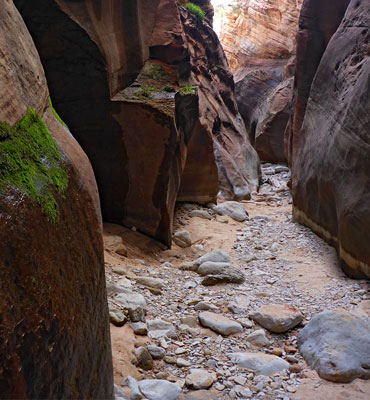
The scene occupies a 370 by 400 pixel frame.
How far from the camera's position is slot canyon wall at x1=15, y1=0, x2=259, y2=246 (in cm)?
501

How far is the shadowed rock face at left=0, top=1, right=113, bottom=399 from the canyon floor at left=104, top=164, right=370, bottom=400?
0.98 meters

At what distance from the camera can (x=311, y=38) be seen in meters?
8.34

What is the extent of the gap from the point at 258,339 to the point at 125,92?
141 inches

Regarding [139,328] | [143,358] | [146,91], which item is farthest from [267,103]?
[143,358]

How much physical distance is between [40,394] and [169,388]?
4.76 feet

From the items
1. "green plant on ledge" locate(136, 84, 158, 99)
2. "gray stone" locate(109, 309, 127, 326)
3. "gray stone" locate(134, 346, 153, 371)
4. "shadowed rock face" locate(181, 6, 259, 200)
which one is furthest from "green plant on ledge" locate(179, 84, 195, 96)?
"gray stone" locate(134, 346, 153, 371)

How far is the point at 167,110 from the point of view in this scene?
5.75m

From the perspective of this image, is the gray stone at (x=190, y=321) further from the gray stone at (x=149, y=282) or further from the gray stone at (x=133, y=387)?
the gray stone at (x=133, y=387)

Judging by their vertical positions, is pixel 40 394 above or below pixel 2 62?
below

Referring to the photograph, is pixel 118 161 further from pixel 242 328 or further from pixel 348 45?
pixel 348 45

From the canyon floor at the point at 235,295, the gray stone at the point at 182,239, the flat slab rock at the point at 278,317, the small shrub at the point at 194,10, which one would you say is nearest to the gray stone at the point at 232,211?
the canyon floor at the point at 235,295

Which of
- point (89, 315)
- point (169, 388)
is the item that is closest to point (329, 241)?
point (169, 388)

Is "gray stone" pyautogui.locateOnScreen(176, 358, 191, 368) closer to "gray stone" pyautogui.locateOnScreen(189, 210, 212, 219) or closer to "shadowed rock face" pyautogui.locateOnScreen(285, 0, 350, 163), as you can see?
"gray stone" pyautogui.locateOnScreen(189, 210, 212, 219)

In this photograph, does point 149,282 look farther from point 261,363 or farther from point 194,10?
point 194,10
